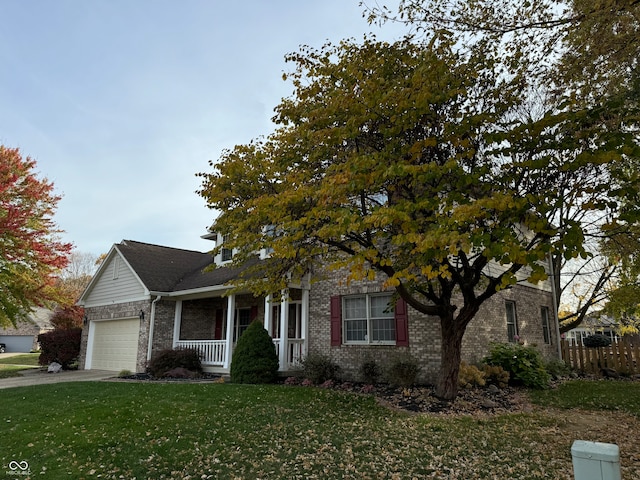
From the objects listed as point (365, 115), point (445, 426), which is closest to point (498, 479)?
point (445, 426)

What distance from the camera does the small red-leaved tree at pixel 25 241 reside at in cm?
1511

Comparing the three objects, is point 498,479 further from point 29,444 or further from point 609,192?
point 29,444

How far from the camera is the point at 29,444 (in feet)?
20.3

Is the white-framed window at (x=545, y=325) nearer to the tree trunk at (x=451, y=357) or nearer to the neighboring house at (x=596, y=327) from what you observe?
the tree trunk at (x=451, y=357)

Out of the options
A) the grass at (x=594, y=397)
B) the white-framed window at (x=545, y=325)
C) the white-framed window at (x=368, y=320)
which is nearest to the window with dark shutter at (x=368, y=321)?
the white-framed window at (x=368, y=320)

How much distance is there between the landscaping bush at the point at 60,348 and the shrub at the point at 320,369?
13.5m

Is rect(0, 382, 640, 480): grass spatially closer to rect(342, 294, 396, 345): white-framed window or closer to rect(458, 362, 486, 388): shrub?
rect(458, 362, 486, 388): shrub

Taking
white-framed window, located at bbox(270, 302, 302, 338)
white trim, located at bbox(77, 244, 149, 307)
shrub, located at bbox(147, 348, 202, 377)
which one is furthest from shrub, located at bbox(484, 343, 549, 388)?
white trim, located at bbox(77, 244, 149, 307)

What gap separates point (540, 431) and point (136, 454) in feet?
20.6

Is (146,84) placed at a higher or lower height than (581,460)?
higher

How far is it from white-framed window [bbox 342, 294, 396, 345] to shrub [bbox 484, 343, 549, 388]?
120 inches

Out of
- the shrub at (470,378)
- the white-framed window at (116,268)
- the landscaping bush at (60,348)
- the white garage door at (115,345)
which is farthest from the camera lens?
the landscaping bush at (60,348)

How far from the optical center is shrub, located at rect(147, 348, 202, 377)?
14.7 metres

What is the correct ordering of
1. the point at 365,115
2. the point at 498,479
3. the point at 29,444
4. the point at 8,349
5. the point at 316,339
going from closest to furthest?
1. the point at 498,479
2. the point at 29,444
3. the point at 365,115
4. the point at 316,339
5. the point at 8,349
